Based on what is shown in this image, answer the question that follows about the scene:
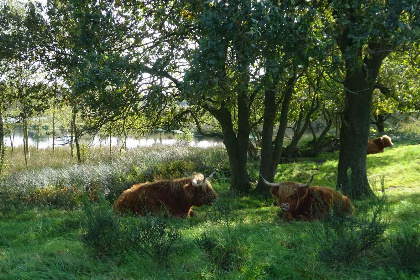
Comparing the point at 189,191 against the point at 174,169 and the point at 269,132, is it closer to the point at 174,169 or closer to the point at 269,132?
the point at 269,132

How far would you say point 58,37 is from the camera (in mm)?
11109

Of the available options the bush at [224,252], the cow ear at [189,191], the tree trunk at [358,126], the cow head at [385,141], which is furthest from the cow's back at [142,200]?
the cow head at [385,141]

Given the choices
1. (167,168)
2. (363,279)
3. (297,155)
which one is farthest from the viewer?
(297,155)

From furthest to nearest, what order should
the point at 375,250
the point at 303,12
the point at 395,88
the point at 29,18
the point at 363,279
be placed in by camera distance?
the point at 395,88 → the point at 29,18 → the point at 303,12 → the point at 375,250 → the point at 363,279

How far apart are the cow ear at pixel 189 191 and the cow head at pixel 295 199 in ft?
8.44

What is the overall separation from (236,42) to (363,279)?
172 inches

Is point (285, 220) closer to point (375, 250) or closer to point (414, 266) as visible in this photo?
point (375, 250)

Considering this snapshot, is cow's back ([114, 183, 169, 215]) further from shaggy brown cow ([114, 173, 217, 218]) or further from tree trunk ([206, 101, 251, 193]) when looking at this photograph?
tree trunk ([206, 101, 251, 193])

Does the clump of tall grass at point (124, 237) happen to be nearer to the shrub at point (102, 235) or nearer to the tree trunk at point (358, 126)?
the shrub at point (102, 235)

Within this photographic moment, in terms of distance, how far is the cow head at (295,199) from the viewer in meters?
8.33

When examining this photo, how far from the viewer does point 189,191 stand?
10047mm

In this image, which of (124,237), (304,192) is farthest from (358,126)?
(124,237)

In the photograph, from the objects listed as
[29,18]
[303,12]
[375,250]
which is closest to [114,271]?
[375,250]

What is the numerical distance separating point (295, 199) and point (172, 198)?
329 centimetres
